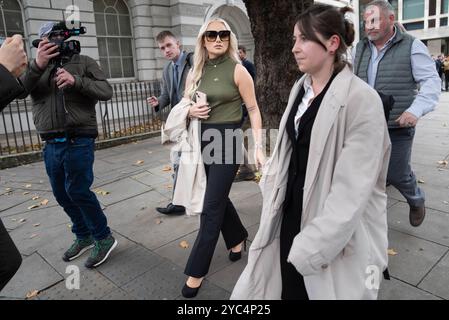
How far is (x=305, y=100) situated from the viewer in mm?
2062

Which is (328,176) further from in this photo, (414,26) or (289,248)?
(414,26)

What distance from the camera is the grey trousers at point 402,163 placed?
3.58m

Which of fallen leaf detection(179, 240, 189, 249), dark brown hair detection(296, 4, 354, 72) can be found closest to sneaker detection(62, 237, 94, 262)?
fallen leaf detection(179, 240, 189, 249)

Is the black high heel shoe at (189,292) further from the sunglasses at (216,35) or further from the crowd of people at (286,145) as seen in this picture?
the sunglasses at (216,35)

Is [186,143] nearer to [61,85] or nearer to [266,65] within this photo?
[61,85]

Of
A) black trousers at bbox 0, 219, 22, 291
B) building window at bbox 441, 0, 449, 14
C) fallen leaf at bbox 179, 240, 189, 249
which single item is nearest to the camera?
black trousers at bbox 0, 219, 22, 291

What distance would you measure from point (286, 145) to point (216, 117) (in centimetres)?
104

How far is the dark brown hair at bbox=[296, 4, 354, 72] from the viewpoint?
185 cm

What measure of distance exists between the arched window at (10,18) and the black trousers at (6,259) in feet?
36.1

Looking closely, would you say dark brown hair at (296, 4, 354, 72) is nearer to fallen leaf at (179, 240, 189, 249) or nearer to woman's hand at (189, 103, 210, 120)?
woman's hand at (189, 103, 210, 120)

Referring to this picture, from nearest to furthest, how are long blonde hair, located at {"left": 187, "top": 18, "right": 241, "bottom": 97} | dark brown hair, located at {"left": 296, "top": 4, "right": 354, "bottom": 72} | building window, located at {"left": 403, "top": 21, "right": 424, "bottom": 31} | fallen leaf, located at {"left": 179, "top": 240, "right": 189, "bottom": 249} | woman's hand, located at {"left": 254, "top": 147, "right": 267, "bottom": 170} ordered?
1. dark brown hair, located at {"left": 296, "top": 4, "right": 354, "bottom": 72}
2. woman's hand, located at {"left": 254, "top": 147, "right": 267, "bottom": 170}
3. long blonde hair, located at {"left": 187, "top": 18, "right": 241, "bottom": 97}
4. fallen leaf, located at {"left": 179, "top": 240, "right": 189, "bottom": 249}
5. building window, located at {"left": 403, "top": 21, "right": 424, "bottom": 31}

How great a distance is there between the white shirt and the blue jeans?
6.55ft

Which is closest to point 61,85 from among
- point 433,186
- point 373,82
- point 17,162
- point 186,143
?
point 186,143

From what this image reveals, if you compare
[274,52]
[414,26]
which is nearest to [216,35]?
[274,52]
